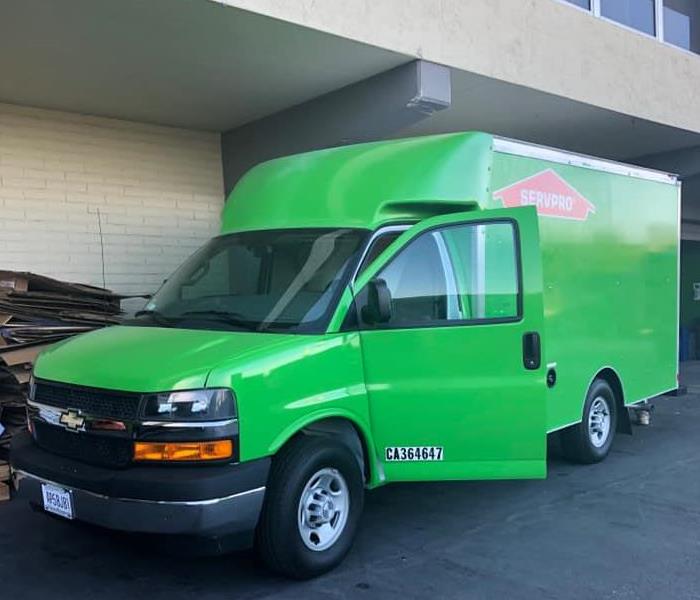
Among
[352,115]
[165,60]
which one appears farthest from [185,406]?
[352,115]

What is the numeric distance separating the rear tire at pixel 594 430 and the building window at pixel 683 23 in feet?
24.1

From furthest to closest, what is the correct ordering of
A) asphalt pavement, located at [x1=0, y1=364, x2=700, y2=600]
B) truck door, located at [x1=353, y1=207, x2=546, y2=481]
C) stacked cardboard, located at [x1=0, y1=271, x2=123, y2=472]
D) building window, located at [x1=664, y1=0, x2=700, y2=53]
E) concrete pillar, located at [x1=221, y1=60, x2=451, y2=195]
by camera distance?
building window, located at [x1=664, y1=0, x2=700, y2=53] → concrete pillar, located at [x1=221, y1=60, x2=451, y2=195] → stacked cardboard, located at [x1=0, y1=271, x2=123, y2=472] → truck door, located at [x1=353, y1=207, x2=546, y2=481] → asphalt pavement, located at [x1=0, y1=364, x2=700, y2=600]

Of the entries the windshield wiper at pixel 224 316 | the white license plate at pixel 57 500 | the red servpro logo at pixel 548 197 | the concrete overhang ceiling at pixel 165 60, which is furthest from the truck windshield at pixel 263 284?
the concrete overhang ceiling at pixel 165 60

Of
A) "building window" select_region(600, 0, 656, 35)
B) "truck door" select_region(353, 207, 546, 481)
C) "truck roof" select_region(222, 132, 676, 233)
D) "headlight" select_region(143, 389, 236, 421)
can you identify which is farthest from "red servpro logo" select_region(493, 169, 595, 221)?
"building window" select_region(600, 0, 656, 35)

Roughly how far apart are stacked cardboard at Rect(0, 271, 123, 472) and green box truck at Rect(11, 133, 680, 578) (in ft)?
5.81

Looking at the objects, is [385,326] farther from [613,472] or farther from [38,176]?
[38,176]

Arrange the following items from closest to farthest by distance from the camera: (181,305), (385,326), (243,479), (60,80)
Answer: (243,479)
(385,326)
(181,305)
(60,80)

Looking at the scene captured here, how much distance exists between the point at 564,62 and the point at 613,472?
200 inches

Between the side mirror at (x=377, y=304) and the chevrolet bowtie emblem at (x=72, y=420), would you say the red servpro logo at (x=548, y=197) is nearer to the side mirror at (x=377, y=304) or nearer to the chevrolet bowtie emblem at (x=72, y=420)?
the side mirror at (x=377, y=304)

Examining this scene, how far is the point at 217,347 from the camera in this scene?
4371 mm

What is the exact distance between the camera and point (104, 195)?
880 cm

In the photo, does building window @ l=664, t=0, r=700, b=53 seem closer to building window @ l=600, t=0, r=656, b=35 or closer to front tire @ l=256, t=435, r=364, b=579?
building window @ l=600, t=0, r=656, b=35

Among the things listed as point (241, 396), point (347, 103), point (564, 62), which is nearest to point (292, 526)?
point (241, 396)

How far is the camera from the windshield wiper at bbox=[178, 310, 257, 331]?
4.75m
